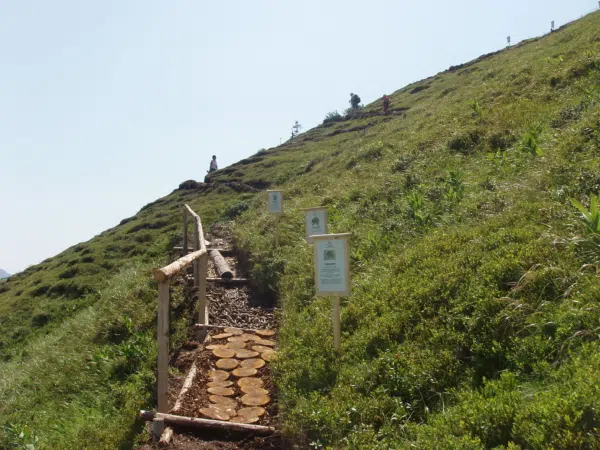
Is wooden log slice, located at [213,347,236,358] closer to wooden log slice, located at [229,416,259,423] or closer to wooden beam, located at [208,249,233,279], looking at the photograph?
wooden log slice, located at [229,416,259,423]

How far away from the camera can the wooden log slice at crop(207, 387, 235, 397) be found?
5.62 meters

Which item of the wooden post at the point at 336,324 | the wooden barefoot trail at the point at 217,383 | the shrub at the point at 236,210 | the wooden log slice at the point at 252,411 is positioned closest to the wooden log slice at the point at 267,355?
the wooden barefoot trail at the point at 217,383

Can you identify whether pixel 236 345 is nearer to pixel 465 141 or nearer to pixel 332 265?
pixel 332 265

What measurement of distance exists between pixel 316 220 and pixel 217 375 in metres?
3.16

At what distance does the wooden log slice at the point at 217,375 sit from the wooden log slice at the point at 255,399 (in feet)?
1.79

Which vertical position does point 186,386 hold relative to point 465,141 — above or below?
below

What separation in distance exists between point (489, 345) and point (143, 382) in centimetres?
425

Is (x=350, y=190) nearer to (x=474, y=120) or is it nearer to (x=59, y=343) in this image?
(x=474, y=120)

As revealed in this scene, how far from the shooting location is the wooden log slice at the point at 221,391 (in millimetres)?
5625

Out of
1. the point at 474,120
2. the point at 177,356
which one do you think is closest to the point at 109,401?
the point at 177,356

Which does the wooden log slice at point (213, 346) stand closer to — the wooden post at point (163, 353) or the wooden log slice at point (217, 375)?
the wooden log slice at point (217, 375)

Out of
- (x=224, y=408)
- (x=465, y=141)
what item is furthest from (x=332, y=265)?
(x=465, y=141)

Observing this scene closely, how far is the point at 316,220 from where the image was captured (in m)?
8.32

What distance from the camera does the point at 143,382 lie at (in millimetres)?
6430
